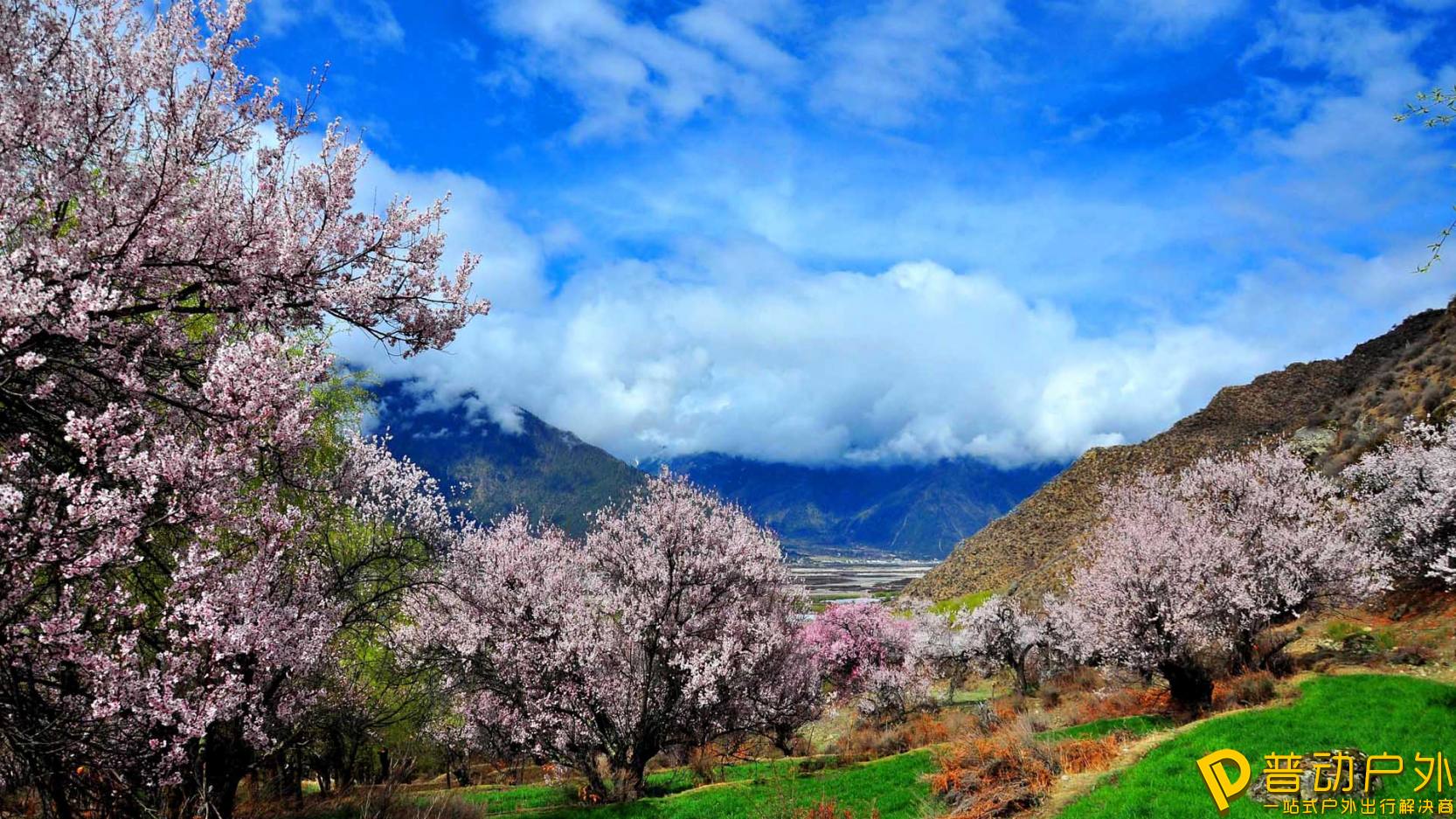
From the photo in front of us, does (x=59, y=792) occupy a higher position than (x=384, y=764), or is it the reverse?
(x=59, y=792)

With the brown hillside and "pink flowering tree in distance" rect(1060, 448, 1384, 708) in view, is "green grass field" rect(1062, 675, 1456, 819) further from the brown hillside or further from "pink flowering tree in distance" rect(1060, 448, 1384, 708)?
the brown hillside

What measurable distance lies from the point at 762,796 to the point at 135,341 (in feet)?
67.6

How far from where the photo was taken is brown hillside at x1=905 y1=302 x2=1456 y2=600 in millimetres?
50812

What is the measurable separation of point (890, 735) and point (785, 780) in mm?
10492

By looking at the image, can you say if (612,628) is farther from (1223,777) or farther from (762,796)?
(1223,777)

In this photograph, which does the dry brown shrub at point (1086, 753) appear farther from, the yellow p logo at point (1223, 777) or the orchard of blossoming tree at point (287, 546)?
the orchard of blossoming tree at point (287, 546)

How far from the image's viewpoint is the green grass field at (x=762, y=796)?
1945 cm

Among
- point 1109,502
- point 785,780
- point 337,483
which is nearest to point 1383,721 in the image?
point 785,780

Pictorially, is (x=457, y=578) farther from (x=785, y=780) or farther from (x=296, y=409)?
(x=296, y=409)

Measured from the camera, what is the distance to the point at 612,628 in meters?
25.0

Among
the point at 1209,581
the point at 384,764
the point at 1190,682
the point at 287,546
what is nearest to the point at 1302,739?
the point at 1190,682

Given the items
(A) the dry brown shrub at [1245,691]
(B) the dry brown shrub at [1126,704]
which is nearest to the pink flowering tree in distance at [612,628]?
(B) the dry brown shrub at [1126,704]

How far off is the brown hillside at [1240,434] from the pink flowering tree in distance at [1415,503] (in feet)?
40.6

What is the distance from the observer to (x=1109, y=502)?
45.3m
